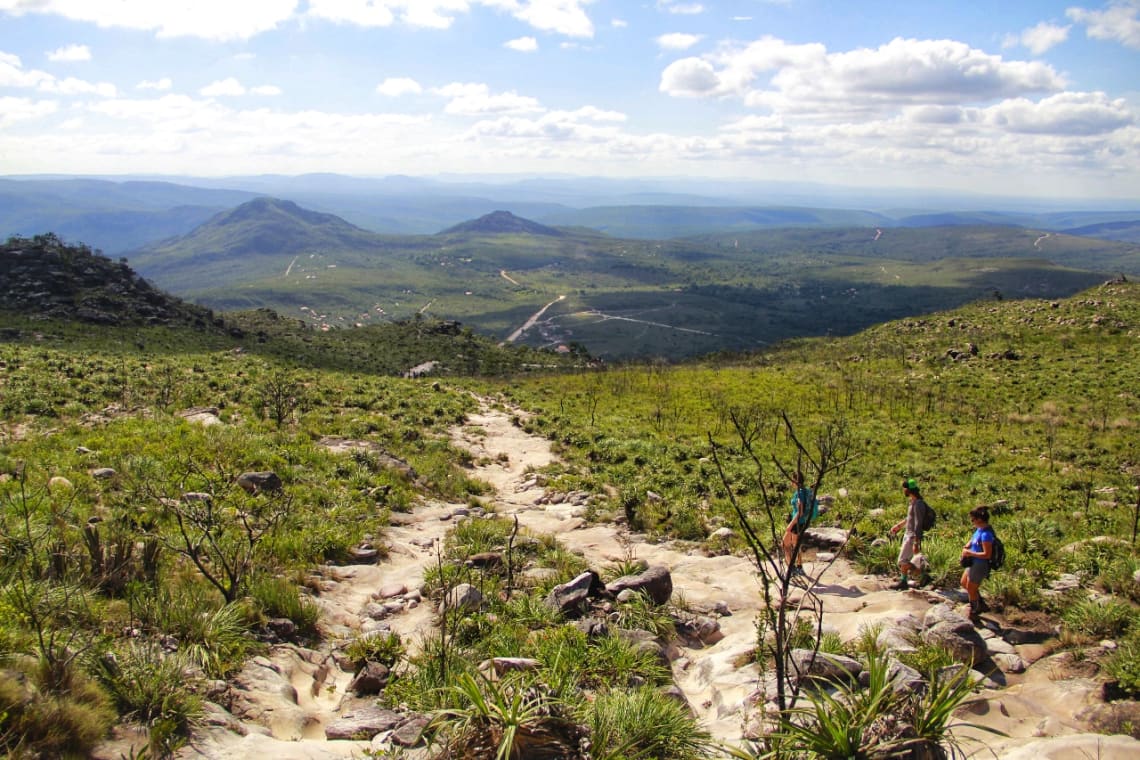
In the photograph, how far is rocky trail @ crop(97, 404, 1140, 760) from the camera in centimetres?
466

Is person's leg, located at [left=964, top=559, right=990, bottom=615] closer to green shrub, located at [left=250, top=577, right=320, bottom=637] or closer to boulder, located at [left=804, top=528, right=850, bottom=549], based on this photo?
boulder, located at [left=804, top=528, right=850, bottom=549]

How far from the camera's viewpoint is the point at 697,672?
264 inches

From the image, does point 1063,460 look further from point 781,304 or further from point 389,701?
point 781,304

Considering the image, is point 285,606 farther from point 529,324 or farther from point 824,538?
point 529,324

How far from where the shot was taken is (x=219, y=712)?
15.6 feet

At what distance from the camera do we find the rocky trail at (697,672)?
4.66 m

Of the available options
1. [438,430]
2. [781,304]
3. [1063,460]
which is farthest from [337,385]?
[781,304]

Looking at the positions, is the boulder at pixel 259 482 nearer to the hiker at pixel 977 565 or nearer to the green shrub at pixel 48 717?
the green shrub at pixel 48 717

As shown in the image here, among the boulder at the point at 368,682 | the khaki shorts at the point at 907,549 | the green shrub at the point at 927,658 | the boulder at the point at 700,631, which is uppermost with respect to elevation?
the green shrub at the point at 927,658

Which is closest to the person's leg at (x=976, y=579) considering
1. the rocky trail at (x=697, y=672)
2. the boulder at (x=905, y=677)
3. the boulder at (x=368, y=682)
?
the rocky trail at (x=697, y=672)

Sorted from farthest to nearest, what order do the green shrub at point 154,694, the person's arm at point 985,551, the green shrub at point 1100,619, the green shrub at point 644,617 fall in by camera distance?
the person's arm at point 985,551
the green shrub at point 644,617
the green shrub at point 1100,619
the green shrub at point 154,694

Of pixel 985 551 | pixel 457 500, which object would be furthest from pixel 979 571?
pixel 457 500

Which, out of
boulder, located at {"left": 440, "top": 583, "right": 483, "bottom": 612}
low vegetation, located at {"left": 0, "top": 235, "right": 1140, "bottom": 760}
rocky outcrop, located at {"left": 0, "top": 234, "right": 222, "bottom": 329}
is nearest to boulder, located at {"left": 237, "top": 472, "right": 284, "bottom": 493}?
low vegetation, located at {"left": 0, "top": 235, "right": 1140, "bottom": 760}

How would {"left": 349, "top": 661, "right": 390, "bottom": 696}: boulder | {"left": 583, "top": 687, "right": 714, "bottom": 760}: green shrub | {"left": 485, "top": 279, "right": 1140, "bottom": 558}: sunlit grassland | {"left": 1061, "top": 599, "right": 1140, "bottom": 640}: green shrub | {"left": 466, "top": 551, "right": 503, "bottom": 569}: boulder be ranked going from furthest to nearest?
{"left": 485, "top": 279, "right": 1140, "bottom": 558}: sunlit grassland → {"left": 466, "top": 551, "right": 503, "bottom": 569}: boulder → {"left": 1061, "top": 599, "right": 1140, "bottom": 640}: green shrub → {"left": 349, "top": 661, "right": 390, "bottom": 696}: boulder → {"left": 583, "top": 687, "right": 714, "bottom": 760}: green shrub
